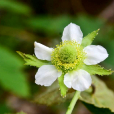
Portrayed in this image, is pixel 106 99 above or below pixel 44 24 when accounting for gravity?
below

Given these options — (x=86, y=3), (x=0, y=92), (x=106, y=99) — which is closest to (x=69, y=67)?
(x=106, y=99)

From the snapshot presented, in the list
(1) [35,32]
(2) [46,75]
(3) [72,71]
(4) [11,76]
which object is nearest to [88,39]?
(3) [72,71]

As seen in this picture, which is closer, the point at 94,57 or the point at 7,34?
the point at 94,57

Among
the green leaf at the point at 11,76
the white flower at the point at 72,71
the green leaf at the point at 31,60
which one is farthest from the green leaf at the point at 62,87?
the green leaf at the point at 11,76

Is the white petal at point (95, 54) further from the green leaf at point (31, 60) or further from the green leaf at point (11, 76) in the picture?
the green leaf at point (11, 76)

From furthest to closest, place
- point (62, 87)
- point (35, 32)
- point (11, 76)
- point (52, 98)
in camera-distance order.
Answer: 1. point (35, 32)
2. point (11, 76)
3. point (52, 98)
4. point (62, 87)

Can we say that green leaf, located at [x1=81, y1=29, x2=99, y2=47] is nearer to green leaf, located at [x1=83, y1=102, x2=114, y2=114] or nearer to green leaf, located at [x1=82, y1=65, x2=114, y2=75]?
green leaf, located at [x1=82, y1=65, x2=114, y2=75]

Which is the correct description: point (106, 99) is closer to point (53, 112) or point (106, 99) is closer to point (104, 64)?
point (104, 64)

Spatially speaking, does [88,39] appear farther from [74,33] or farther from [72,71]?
[72,71]
